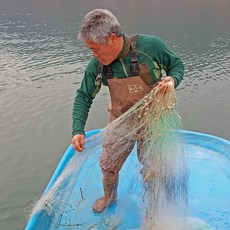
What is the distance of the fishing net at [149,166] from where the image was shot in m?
2.71

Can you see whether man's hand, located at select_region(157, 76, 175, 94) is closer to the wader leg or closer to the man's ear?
the man's ear

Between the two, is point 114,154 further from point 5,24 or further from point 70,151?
point 5,24

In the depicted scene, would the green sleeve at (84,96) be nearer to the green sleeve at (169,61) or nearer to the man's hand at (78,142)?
the man's hand at (78,142)

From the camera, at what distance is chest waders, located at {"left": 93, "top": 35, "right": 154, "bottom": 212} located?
286 centimetres

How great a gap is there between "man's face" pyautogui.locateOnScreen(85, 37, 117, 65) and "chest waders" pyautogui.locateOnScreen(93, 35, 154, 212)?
4.9 inches

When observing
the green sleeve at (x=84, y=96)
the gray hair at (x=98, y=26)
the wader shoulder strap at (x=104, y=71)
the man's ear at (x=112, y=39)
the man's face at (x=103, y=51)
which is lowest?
the green sleeve at (x=84, y=96)

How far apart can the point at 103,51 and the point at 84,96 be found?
538mm

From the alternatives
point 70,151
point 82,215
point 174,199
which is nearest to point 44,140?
point 70,151

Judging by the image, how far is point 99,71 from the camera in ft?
9.41

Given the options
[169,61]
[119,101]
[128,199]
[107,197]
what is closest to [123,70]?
[119,101]

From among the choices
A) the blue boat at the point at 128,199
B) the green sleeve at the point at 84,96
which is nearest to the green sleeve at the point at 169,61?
the green sleeve at the point at 84,96

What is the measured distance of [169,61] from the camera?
9.58 feet

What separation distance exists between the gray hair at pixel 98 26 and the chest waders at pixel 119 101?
347mm

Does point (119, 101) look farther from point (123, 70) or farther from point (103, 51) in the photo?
point (103, 51)
